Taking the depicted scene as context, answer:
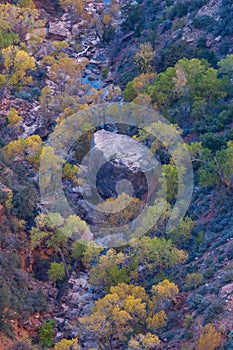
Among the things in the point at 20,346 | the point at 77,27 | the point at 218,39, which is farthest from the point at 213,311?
the point at 77,27

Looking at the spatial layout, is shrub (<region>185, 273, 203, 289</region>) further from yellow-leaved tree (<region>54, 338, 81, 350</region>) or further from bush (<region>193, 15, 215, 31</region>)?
bush (<region>193, 15, 215, 31</region>)

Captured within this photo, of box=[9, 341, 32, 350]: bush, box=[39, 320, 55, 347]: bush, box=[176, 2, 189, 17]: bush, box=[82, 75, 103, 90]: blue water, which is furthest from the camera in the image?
box=[176, 2, 189, 17]: bush

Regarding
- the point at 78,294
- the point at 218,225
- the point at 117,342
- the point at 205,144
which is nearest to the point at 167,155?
the point at 205,144

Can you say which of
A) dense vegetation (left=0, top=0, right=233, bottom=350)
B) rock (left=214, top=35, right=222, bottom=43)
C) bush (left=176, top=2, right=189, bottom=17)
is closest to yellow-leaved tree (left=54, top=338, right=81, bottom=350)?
dense vegetation (left=0, top=0, right=233, bottom=350)

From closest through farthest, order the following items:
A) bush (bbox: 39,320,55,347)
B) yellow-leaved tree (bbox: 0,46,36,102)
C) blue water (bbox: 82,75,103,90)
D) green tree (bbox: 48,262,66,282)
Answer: bush (bbox: 39,320,55,347), green tree (bbox: 48,262,66,282), yellow-leaved tree (bbox: 0,46,36,102), blue water (bbox: 82,75,103,90)

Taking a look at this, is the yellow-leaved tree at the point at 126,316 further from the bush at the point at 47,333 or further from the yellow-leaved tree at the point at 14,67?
the yellow-leaved tree at the point at 14,67

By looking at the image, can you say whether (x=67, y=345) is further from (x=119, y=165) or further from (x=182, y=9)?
(x=182, y=9)
